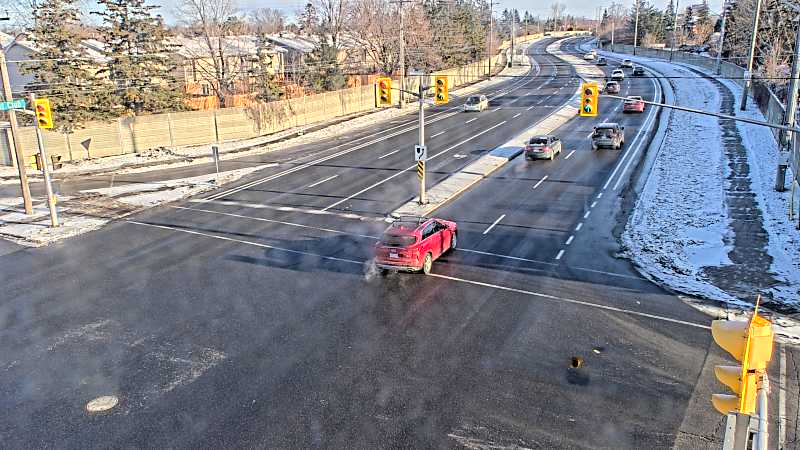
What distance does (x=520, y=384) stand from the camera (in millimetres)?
13133

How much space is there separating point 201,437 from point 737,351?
31.6ft

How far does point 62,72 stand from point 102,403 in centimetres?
3775

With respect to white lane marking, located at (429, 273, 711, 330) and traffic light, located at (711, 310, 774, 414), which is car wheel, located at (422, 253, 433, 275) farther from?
traffic light, located at (711, 310, 774, 414)

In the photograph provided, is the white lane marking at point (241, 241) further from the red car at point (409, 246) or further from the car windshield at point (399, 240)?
the car windshield at point (399, 240)

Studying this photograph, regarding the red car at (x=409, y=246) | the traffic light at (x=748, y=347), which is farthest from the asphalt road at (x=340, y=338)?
the traffic light at (x=748, y=347)

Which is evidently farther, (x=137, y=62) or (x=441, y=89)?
(x=137, y=62)

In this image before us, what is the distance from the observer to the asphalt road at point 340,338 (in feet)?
38.5

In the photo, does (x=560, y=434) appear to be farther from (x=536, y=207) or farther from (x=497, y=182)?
(x=497, y=182)

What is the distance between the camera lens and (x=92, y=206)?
101ft

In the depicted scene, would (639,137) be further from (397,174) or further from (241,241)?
(241,241)

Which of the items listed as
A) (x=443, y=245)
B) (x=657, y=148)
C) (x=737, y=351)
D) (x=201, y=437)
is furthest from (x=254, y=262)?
(x=657, y=148)

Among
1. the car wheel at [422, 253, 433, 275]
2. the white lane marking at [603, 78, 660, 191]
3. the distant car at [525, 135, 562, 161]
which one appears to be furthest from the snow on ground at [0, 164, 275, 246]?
the white lane marking at [603, 78, 660, 191]

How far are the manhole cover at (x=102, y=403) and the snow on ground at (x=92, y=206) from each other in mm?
14755

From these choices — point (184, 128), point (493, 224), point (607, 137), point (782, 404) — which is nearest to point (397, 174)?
point (493, 224)
